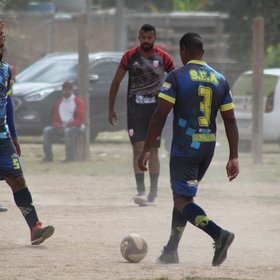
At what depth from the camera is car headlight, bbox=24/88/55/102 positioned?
23.5 m

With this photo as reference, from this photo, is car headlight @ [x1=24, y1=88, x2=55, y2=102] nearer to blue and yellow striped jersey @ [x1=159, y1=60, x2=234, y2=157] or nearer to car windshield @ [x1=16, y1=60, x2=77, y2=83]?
car windshield @ [x1=16, y1=60, x2=77, y2=83]

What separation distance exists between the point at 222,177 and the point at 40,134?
21.7ft

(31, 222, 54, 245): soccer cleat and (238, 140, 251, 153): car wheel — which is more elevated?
(31, 222, 54, 245): soccer cleat

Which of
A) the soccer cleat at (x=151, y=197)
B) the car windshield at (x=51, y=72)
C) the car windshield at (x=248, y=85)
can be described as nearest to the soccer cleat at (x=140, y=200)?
the soccer cleat at (x=151, y=197)

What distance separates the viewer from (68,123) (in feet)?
68.6

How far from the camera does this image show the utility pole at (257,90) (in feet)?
65.0

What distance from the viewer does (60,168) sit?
1919 centimetres

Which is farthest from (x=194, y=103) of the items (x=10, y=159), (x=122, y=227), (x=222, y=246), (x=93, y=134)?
(x=93, y=134)

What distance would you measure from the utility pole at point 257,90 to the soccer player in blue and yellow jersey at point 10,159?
988 centimetres

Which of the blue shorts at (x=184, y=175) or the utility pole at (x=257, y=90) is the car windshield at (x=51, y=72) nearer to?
the utility pole at (x=257, y=90)

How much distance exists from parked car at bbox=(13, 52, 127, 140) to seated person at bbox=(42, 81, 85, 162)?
63.4 inches

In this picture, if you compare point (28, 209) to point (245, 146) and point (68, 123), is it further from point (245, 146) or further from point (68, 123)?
point (245, 146)

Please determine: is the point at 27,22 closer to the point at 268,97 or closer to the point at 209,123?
the point at 268,97

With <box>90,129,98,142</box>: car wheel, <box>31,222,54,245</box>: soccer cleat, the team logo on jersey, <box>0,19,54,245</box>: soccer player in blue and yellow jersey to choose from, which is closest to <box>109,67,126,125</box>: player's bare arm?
the team logo on jersey
